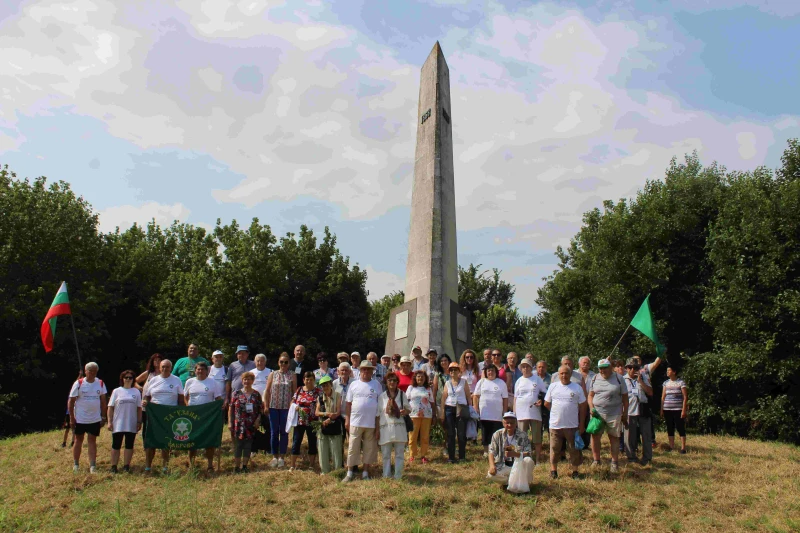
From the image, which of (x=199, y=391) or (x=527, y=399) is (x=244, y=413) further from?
(x=527, y=399)

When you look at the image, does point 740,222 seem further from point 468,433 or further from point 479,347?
point 479,347

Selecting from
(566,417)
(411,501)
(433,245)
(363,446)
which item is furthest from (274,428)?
(433,245)

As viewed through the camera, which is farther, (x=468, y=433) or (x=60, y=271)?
(x=60, y=271)

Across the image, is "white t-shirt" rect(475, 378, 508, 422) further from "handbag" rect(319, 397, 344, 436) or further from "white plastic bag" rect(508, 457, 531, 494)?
"handbag" rect(319, 397, 344, 436)

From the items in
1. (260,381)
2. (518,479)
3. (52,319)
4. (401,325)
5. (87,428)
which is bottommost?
(518,479)

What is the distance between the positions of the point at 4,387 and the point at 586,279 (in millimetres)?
22425

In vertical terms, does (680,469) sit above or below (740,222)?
below

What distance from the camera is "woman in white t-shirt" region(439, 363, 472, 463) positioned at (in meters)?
9.97

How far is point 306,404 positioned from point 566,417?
3.75 meters

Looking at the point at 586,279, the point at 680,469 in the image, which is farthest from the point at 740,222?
the point at 680,469

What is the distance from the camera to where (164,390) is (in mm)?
10039

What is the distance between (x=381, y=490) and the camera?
830cm

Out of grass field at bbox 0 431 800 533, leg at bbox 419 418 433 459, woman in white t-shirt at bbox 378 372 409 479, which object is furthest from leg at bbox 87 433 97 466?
leg at bbox 419 418 433 459

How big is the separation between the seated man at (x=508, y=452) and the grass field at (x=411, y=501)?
230 millimetres
